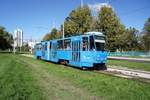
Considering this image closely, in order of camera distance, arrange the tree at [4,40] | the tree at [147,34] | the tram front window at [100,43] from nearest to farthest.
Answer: the tram front window at [100,43] < the tree at [147,34] < the tree at [4,40]

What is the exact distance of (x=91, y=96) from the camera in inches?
396

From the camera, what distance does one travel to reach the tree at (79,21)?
159ft

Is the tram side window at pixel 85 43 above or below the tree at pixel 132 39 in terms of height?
below

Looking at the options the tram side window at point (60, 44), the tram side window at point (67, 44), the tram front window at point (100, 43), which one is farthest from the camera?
the tram side window at point (60, 44)

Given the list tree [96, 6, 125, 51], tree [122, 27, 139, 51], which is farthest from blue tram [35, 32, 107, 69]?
tree [122, 27, 139, 51]

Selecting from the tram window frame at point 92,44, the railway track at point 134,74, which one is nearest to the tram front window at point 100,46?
the tram window frame at point 92,44

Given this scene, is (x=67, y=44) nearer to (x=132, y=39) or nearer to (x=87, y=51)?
(x=87, y=51)

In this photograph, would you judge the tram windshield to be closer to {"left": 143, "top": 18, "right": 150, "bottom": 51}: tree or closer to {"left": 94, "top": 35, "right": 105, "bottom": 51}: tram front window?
{"left": 94, "top": 35, "right": 105, "bottom": 51}: tram front window

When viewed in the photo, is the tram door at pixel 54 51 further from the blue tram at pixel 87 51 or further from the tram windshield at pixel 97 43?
the tram windshield at pixel 97 43

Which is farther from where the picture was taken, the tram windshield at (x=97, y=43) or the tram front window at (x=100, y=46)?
the tram front window at (x=100, y=46)

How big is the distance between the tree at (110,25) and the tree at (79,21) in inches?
94.2

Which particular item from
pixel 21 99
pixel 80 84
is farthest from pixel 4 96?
pixel 80 84

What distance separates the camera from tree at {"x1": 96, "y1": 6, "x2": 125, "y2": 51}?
49.3 m

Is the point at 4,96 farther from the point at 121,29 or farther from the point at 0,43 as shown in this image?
the point at 0,43
